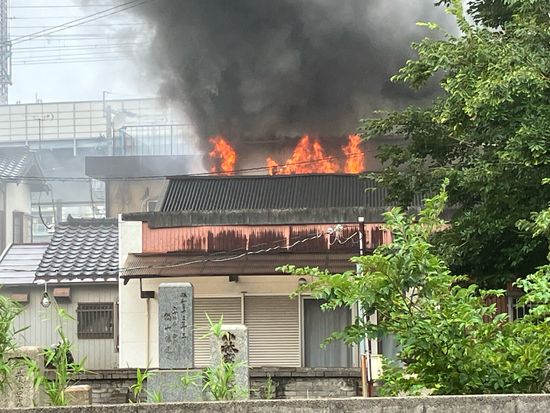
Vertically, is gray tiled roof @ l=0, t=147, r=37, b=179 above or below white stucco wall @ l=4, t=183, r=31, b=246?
above

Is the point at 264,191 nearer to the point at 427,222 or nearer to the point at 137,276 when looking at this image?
the point at 137,276

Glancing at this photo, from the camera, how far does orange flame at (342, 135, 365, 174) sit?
29.2m

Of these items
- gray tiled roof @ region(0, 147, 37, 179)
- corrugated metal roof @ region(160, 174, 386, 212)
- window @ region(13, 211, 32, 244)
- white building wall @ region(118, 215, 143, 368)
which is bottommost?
white building wall @ region(118, 215, 143, 368)

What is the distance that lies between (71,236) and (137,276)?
878 centimetres

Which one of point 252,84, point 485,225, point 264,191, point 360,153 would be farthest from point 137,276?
point 252,84

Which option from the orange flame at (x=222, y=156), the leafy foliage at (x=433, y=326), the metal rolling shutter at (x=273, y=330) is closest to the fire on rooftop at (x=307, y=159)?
the orange flame at (x=222, y=156)

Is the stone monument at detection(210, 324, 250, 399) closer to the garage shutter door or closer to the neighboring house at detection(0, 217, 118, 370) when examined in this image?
the garage shutter door

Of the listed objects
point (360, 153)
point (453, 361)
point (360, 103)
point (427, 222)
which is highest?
point (360, 103)

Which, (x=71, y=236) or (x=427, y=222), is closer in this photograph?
(x=427, y=222)

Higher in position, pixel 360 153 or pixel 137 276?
pixel 360 153

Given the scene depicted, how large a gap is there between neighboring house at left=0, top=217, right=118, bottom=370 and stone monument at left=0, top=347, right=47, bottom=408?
1792 cm

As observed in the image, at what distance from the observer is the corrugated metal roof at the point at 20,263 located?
2831cm

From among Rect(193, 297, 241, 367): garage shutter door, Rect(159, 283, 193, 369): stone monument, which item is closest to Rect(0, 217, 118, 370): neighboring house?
Rect(193, 297, 241, 367): garage shutter door

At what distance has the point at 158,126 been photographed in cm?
5638
